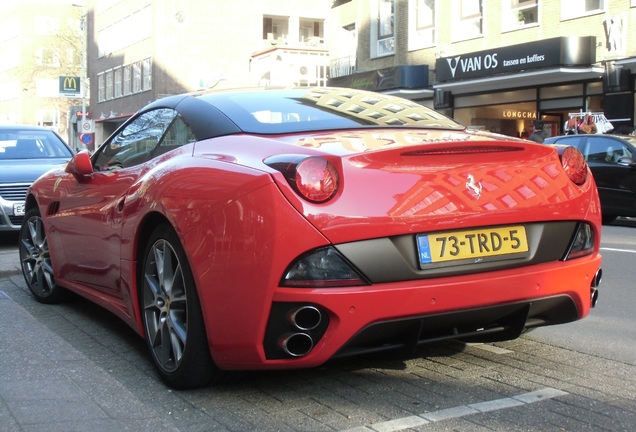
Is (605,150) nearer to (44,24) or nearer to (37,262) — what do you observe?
(37,262)

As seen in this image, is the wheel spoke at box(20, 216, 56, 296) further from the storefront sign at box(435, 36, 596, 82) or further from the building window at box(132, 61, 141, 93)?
the building window at box(132, 61, 141, 93)

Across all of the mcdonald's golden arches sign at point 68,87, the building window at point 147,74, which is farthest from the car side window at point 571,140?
the building window at point 147,74

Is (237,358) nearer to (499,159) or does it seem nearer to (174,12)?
(499,159)

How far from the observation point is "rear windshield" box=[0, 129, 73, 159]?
10953 millimetres

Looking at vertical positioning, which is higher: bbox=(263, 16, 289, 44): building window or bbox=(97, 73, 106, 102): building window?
bbox=(263, 16, 289, 44): building window

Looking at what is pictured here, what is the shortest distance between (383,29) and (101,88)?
122 feet

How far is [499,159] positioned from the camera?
355 centimetres

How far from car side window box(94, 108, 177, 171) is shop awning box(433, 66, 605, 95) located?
17973 millimetres

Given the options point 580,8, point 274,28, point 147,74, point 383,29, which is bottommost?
point 580,8

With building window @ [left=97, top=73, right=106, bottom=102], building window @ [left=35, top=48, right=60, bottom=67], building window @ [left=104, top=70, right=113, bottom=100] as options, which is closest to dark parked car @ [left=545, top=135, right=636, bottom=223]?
building window @ [left=104, top=70, right=113, bottom=100]

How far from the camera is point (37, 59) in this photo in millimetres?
75375

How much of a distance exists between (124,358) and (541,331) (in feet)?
7.82

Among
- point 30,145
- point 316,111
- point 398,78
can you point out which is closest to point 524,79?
point 398,78

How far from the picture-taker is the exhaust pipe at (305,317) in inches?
125
